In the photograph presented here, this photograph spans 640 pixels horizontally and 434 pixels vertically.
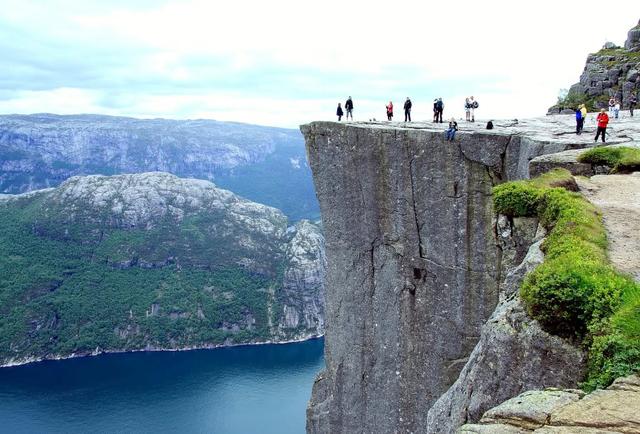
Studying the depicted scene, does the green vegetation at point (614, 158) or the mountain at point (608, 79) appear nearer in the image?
the green vegetation at point (614, 158)

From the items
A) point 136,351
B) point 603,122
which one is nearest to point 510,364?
point 603,122

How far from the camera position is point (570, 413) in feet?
17.4

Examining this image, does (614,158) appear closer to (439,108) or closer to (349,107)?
(439,108)

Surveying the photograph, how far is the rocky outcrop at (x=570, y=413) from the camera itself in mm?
4977

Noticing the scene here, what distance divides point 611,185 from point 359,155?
26.3 feet

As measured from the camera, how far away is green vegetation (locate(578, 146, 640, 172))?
13414 mm

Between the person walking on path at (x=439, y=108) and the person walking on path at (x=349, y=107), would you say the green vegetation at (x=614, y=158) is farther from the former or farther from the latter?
the person walking on path at (x=349, y=107)

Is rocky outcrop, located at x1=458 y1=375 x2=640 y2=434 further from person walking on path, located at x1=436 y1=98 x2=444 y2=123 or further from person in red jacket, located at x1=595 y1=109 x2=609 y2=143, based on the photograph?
person walking on path, located at x1=436 y1=98 x2=444 y2=123

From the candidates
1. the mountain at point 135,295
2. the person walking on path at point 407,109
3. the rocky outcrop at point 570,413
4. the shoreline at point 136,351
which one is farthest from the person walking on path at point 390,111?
the mountain at point 135,295

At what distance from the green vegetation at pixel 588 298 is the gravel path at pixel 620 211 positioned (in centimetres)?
27

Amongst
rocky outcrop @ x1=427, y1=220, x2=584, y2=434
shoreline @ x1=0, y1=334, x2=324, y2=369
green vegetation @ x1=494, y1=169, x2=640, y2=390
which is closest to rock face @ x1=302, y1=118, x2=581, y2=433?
green vegetation @ x1=494, y1=169, x2=640, y2=390

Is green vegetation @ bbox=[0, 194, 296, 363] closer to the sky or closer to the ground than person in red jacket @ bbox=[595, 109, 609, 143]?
closer to the ground

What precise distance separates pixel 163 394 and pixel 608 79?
313 feet

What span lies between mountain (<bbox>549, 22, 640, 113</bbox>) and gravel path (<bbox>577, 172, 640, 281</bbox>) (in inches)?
665
